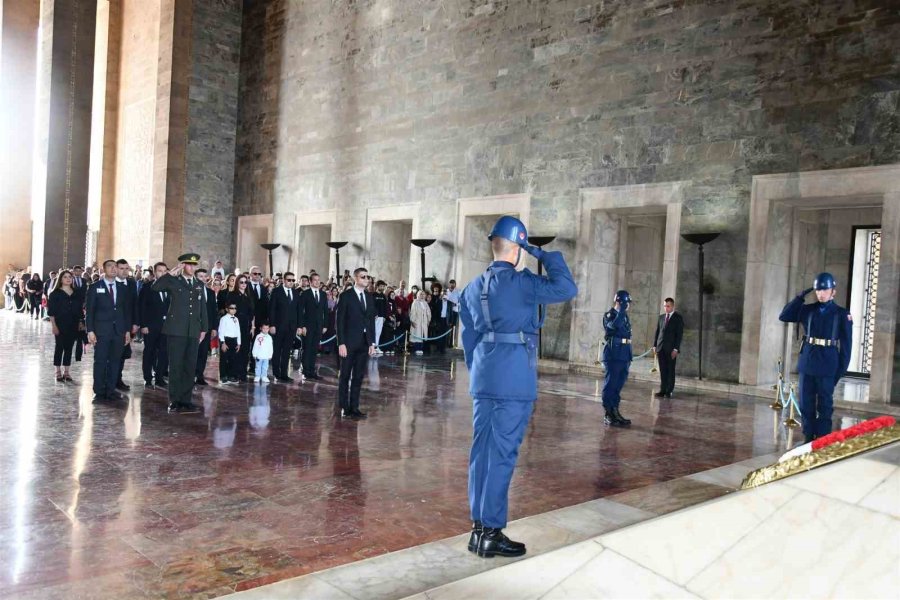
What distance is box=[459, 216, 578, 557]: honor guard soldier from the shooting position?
405 cm

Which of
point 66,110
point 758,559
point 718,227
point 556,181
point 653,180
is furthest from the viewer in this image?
point 66,110

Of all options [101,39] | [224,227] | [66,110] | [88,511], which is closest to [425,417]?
[88,511]

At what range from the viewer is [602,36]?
49.6 ft

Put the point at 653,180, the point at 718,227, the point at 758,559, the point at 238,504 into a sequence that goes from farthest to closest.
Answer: the point at 653,180 < the point at 718,227 < the point at 238,504 < the point at 758,559

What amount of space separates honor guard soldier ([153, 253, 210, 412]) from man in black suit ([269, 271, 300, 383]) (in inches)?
113

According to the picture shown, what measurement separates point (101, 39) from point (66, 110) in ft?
16.7

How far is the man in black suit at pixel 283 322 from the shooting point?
11203 millimetres

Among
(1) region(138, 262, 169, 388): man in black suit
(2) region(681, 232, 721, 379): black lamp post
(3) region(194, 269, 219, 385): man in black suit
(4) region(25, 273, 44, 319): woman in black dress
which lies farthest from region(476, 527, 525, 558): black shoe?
(4) region(25, 273, 44, 319): woman in black dress

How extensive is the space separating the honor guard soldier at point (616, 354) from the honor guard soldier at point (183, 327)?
468 centimetres

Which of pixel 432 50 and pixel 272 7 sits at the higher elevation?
pixel 272 7

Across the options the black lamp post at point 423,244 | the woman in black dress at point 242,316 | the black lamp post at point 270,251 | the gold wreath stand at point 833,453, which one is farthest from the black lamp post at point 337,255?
the gold wreath stand at point 833,453

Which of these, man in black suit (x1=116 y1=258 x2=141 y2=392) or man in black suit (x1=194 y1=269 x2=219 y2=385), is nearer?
man in black suit (x1=116 y1=258 x2=141 y2=392)

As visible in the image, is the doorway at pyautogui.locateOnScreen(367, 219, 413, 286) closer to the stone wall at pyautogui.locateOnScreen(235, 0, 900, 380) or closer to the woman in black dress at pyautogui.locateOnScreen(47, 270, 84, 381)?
the stone wall at pyautogui.locateOnScreen(235, 0, 900, 380)

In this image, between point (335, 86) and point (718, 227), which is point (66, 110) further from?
point (718, 227)
